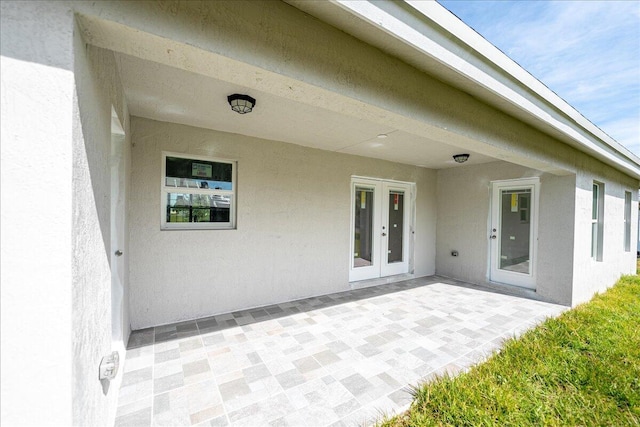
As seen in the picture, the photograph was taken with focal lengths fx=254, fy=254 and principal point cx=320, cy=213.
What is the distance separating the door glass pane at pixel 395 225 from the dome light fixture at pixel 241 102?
4.15 m

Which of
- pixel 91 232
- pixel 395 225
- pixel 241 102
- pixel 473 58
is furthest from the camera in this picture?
pixel 395 225

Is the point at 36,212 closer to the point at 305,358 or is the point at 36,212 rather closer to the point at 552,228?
the point at 305,358

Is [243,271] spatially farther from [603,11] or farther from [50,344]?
[603,11]

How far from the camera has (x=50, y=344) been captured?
957mm

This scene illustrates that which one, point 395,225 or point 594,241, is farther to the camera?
point 395,225

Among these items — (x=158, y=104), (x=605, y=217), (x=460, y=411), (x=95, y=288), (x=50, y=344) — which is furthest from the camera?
(x=605, y=217)

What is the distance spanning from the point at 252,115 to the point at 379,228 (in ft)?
12.4

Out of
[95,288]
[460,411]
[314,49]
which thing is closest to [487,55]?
[314,49]

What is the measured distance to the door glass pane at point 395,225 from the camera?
609cm

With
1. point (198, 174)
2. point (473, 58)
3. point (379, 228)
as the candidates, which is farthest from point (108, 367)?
point (379, 228)

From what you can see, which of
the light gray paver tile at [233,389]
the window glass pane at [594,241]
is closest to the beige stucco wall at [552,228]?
the window glass pane at [594,241]

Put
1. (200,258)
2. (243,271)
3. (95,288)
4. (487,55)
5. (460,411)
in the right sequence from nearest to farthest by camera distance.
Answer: (95,288)
(460,411)
(487,55)
(200,258)
(243,271)

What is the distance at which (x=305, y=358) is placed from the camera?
2766 millimetres

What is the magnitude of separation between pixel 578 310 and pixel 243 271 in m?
5.50
